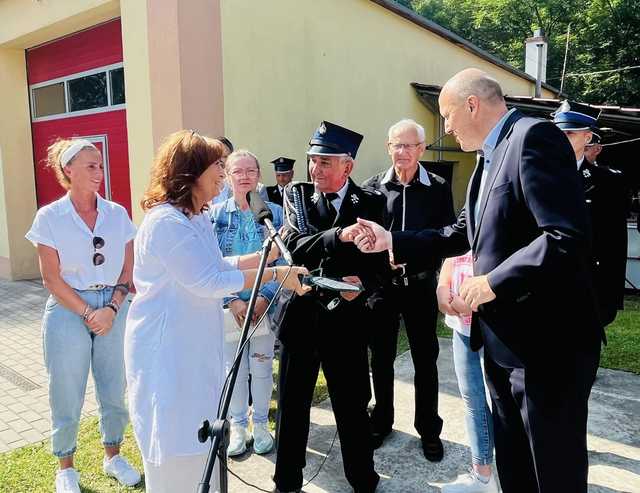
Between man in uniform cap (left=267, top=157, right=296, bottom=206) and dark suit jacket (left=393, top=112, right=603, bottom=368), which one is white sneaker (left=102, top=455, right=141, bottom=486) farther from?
man in uniform cap (left=267, top=157, right=296, bottom=206)

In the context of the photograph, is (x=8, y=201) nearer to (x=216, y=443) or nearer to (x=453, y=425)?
(x=453, y=425)

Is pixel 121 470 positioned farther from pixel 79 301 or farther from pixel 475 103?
pixel 475 103

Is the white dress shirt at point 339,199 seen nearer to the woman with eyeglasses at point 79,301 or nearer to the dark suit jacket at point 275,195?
the woman with eyeglasses at point 79,301

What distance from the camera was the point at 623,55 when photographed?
22.3 metres

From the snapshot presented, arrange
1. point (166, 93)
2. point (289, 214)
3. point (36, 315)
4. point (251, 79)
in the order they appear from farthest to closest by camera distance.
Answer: point (36, 315) < point (251, 79) < point (166, 93) < point (289, 214)

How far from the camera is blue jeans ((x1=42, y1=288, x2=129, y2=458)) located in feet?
10.1

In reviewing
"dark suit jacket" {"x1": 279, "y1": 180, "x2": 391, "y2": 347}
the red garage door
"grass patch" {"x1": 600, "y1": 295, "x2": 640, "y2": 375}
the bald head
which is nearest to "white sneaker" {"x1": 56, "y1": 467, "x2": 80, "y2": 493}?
"dark suit jacket" {"x1": 279, "y1": 180, "x2": 391, "y2": 347}

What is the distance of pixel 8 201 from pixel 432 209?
887 centimetres

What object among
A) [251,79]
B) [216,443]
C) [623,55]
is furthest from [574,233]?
[623,55]

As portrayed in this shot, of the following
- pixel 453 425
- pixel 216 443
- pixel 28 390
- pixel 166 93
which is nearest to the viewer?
pixel 216 443

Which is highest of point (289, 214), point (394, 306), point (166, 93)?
point (166, 93)

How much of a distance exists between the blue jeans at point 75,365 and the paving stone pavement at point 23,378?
42.7 inches

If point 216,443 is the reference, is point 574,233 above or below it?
above

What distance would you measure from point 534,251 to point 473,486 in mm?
1928
